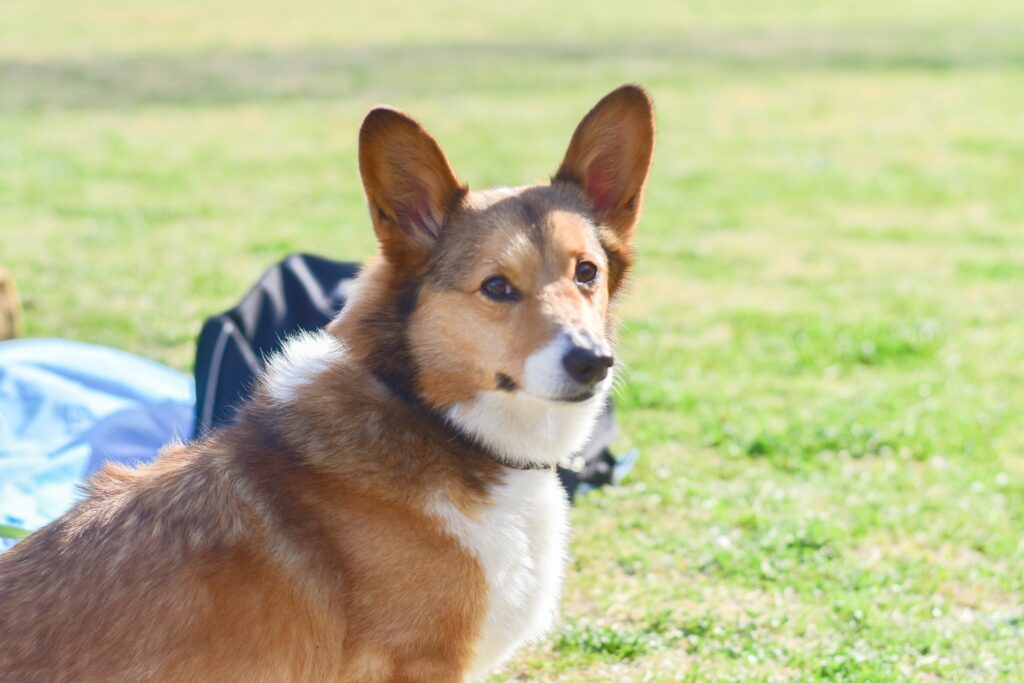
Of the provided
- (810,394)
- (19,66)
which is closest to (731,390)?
(810,394)

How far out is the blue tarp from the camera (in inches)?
210

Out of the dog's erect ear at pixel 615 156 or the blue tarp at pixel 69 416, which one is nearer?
the dog's erect ear at pixel 615 156

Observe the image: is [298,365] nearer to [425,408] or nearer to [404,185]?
[425,408]

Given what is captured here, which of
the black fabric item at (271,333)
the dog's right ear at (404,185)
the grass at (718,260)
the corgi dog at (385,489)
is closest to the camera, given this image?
the corgi dog at (385,489)

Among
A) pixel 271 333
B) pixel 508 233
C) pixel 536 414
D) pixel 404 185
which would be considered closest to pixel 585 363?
pixel 536 414

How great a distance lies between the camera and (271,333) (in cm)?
581

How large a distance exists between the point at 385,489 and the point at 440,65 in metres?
17.4

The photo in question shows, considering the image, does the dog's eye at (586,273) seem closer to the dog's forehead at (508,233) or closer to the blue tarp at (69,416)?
the dog's forehead at (508,233)

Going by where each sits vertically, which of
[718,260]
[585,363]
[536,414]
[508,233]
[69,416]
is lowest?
[718,260]

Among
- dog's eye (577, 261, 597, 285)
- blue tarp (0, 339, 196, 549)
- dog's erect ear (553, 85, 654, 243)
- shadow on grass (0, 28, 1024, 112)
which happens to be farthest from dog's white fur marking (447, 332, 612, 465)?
shadow on grass (0, 28, 1024, 112)

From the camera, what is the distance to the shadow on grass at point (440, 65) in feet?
56.6

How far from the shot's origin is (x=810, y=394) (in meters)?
7.10

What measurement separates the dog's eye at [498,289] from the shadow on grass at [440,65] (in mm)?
13819

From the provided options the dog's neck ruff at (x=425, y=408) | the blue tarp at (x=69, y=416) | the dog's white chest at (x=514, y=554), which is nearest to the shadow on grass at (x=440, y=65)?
the blue tarp at (x=69, y=416)
